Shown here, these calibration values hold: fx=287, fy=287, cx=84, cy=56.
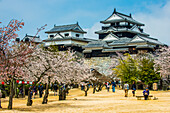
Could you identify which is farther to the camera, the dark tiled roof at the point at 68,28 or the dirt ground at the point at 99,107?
the dark tiled roof at the point at 68,28

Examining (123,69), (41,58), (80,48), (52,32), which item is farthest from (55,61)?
(52,32)

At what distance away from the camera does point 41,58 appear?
24.9 metres

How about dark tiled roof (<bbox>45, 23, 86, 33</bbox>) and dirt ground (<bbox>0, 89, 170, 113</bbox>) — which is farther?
dark tiled roof (<bbox>45, 23, 86, 33</bbox>)

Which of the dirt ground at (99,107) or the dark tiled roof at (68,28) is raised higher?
the dark tiled roof at (68,28)

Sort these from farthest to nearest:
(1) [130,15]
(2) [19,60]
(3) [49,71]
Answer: (1) [130,15]
(3) [49,71]
(2) [19,60]

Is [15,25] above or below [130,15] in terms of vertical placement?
below

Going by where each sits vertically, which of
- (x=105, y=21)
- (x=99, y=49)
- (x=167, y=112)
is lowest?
(x=167, y=112)

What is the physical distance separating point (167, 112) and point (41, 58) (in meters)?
12.2

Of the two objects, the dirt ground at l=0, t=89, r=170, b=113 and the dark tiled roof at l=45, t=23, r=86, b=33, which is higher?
the dark tiled roof at l=45, t=23, r=86, b=33

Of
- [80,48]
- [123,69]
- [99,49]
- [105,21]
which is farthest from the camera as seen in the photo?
[105,21]

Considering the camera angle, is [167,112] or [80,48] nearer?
[167,112]

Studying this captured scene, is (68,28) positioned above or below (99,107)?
above

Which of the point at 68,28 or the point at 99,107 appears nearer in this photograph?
the point at 99,107

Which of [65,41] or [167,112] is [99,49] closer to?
[65,41]
